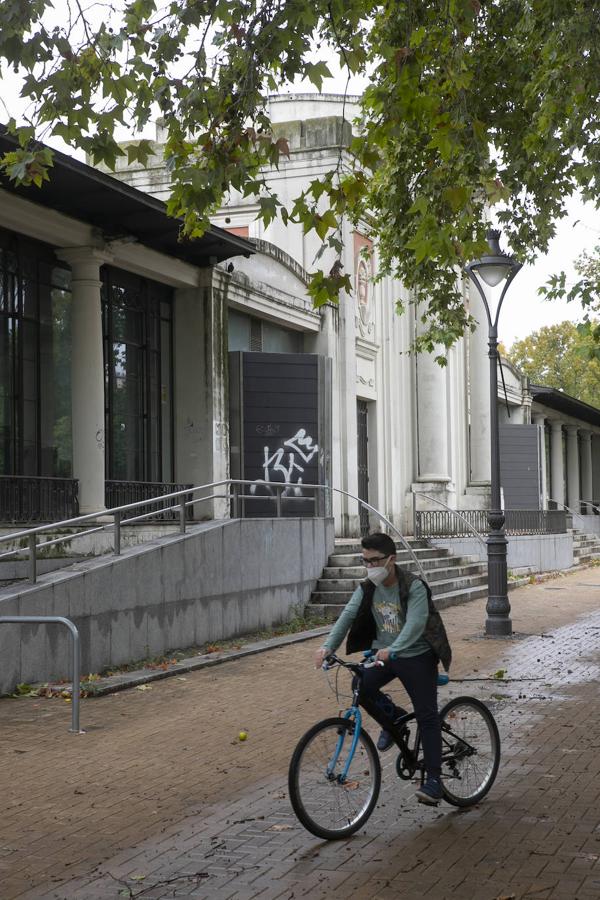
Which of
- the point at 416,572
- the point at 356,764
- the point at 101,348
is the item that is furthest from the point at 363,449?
the point at 356,764

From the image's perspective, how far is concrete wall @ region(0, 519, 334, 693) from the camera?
1142 cm

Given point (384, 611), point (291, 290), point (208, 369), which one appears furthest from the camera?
point (291, 290)

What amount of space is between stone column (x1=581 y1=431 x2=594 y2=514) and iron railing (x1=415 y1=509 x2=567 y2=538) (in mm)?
21124

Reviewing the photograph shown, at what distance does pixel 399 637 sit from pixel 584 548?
33044mm

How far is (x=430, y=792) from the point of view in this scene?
660 centimetres

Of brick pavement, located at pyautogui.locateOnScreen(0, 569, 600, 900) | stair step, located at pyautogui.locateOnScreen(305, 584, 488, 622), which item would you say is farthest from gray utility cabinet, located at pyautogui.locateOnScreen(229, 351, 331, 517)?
brick pavement, located at pyautogui.locateOnScreen(0, 569, 600, 900)

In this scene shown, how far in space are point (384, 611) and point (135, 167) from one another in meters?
19.5

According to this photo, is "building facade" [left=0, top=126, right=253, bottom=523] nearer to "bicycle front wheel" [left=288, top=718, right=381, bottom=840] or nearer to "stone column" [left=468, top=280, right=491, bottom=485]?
"bicycle front wheel" [left=288, top=718, right=381, bottom=840]

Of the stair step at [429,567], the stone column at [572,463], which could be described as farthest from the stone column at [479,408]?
the stone column at [572,463]

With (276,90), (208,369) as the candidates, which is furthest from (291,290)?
(276,90)

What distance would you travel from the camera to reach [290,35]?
8.29 meters

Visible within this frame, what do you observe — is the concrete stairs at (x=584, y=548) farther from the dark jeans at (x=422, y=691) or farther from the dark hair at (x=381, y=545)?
the dark hair at (x=381, y=545)

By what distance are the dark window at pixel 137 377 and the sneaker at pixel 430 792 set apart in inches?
453

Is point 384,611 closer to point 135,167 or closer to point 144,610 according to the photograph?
point 144,610
